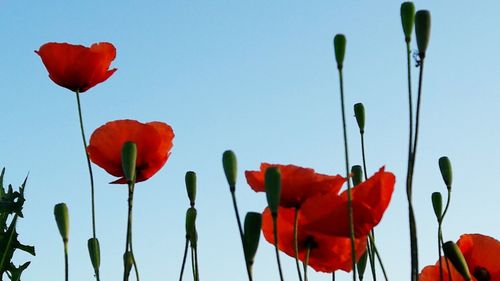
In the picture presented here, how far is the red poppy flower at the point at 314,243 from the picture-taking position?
1.36 meters

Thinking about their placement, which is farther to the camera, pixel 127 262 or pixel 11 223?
pixel 11 223

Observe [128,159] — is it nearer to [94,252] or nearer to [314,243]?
[94,252]

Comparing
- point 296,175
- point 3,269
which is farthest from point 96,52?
point 296,175

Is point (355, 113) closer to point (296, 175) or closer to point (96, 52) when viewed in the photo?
point (296, 175)

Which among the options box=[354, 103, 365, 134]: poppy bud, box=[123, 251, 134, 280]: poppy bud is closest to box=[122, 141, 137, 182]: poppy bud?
box=[123, 251, 134, 280]: poppy bud

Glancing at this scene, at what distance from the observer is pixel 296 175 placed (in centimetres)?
127

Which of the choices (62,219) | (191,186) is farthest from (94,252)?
(191,186)

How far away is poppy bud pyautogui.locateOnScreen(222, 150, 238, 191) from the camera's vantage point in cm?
114

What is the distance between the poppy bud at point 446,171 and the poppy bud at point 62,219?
0.74m

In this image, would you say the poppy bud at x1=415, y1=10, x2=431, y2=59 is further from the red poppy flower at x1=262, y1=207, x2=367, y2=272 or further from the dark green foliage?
the dark green foliage

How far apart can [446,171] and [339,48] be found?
0.53m

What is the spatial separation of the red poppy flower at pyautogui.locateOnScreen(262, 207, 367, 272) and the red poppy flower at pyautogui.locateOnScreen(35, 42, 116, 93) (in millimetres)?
755

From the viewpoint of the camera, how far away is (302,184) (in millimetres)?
1262

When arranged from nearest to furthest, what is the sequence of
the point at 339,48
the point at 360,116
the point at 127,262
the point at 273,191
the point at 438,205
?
the point at 273,191 < the point at 339,48 < the point at 127,262 < the point at 438,205 < the point at 360,116
